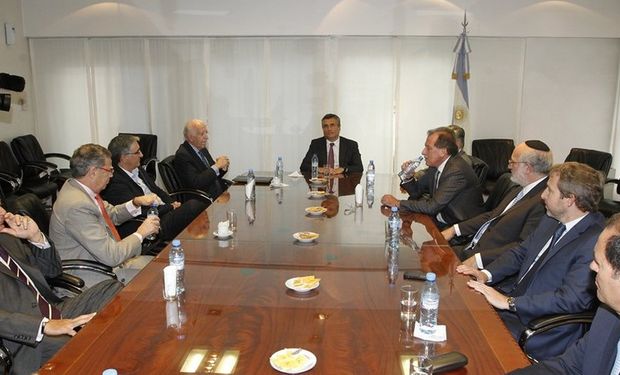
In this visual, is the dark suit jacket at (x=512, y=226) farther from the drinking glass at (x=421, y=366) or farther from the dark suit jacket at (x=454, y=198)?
the drinking glass at (x=421, y=366)

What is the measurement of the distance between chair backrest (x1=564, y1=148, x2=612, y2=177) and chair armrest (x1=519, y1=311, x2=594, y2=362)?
406cm

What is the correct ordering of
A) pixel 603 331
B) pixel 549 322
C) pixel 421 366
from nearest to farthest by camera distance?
pixel 421 366 → pixel 603 331 → pixel 549 322

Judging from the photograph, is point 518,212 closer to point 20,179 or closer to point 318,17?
point 318,17

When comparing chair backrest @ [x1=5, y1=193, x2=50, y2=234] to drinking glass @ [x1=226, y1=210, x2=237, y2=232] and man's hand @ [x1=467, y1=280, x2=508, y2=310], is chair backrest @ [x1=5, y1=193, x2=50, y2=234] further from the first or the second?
man's hand @ [x1=467, y1=280, x2=508, y2=310]

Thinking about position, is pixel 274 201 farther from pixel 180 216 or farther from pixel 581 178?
pixel 581 178

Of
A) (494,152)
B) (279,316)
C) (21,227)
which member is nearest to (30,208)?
(21,227)

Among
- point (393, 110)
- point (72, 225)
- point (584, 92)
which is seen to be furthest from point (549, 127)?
point (72, 225)

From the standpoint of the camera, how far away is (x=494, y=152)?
7.22 metres

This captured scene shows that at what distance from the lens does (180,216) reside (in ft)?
14.2

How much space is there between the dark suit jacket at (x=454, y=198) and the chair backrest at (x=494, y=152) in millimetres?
3201

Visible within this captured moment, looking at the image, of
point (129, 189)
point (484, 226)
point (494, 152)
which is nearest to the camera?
point (484, 226)

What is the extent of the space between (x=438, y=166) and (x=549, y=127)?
4.04m

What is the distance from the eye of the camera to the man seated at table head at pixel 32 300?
2.07 meters

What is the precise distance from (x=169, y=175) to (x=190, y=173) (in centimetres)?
20
